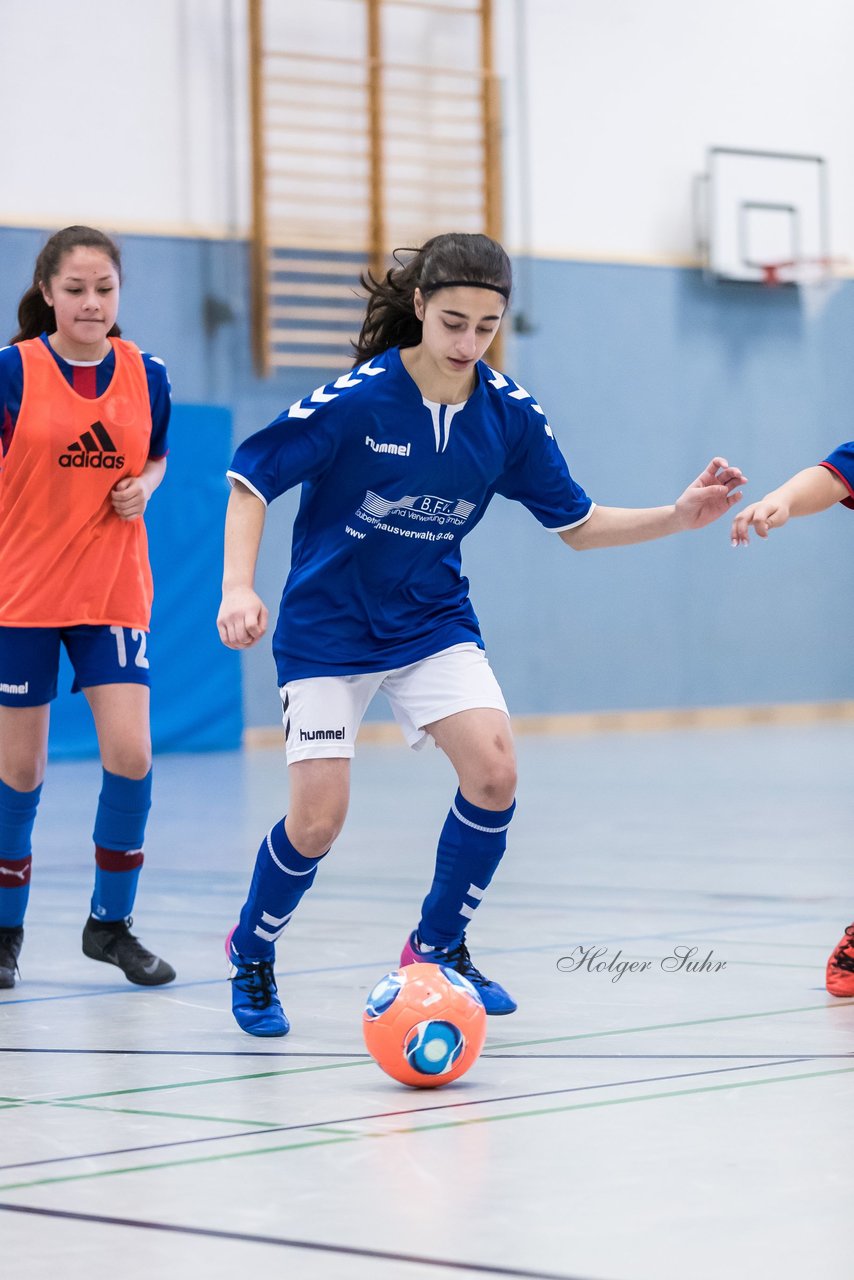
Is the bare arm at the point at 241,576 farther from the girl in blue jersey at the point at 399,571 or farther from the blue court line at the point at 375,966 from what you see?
the blue court line at the point at 375,966

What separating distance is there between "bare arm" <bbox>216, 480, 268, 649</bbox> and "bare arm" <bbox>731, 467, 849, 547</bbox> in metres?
0.88

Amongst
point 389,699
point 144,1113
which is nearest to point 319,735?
point 389,699

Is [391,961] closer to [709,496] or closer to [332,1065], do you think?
[332,1065]

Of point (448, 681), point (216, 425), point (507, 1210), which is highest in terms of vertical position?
point (216, 425)

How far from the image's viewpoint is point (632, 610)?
15750mm

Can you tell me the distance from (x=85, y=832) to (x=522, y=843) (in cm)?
190

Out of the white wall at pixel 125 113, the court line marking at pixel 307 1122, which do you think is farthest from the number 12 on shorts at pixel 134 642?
the white wall at pixel 125 113

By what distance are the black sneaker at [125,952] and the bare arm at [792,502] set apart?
1.55m

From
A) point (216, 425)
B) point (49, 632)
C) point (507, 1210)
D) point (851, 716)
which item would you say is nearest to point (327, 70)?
point (216, 425)

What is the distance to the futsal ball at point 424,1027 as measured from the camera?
10.4 feet

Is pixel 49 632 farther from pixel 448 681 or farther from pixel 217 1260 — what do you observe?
pixel 217 1260

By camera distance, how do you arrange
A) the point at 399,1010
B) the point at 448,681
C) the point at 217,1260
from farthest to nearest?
the point at 448,681 → the point at 399,1010 → the point at 217,1260

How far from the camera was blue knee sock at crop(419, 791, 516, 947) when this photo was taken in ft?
12.8

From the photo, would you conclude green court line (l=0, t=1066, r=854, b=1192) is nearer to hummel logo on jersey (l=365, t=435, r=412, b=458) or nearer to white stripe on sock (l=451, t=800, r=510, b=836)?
white stripe on sock (l=451, t=800, r=510, b=836)
